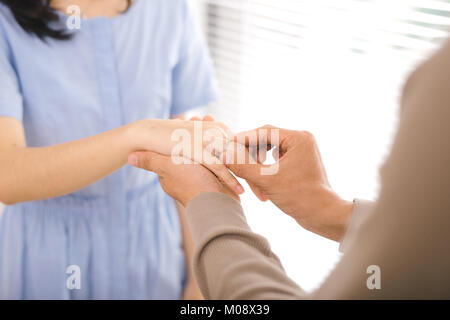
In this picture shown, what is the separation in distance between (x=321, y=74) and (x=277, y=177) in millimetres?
629

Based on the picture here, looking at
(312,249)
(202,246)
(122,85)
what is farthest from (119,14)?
(312,249)

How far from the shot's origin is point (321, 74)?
1.23 metres

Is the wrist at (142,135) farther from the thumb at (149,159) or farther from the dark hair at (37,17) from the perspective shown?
the dark hair at (37,17)

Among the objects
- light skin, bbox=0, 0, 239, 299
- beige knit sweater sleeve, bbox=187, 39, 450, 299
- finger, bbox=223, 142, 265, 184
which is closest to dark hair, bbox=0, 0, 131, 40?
light skin, bbox=0, 0, 239, 299

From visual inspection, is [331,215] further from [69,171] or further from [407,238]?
[69,171]

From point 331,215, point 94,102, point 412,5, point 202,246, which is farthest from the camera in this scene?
point 412,5

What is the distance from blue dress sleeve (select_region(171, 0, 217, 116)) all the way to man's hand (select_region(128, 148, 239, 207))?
27 centimetres

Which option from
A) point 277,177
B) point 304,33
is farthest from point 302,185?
point 304,33

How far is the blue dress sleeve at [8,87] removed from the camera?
2.35ft

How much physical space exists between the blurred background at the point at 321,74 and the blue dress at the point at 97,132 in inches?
18.0

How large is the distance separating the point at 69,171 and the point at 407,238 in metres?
0.60

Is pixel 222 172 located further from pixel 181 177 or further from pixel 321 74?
pixel 321 74

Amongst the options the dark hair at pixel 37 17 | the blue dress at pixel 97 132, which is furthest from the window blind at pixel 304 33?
the dark hair at pixel 37 17
